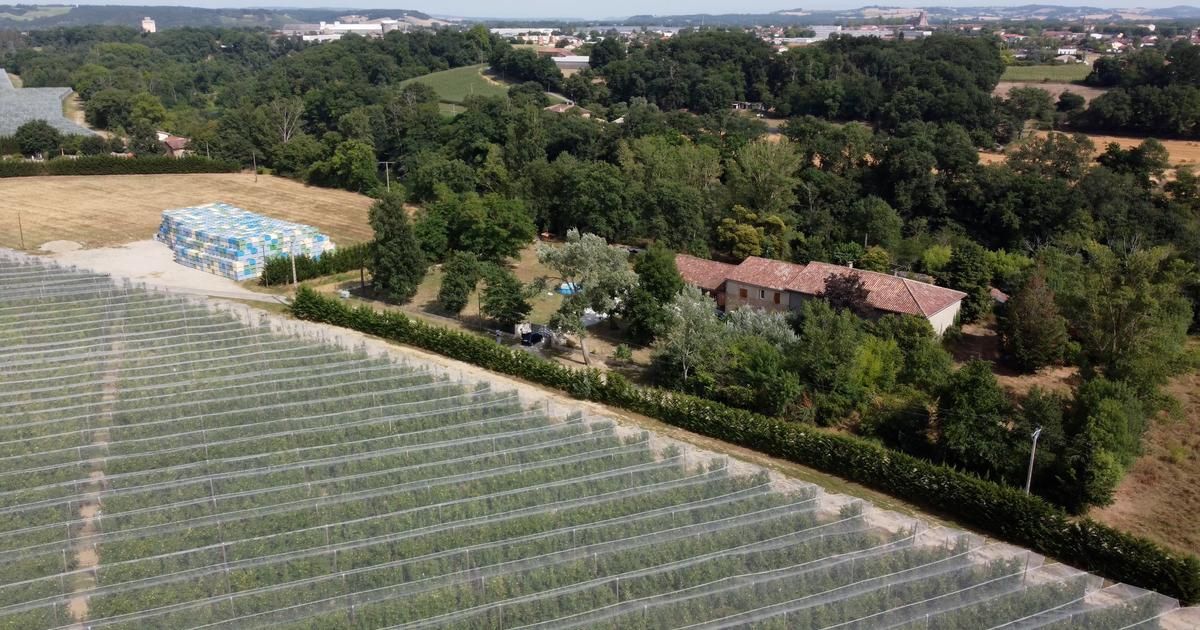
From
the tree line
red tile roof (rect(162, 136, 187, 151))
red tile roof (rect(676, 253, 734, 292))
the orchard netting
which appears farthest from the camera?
red tile roof (rect(162, 136, 187, 151))

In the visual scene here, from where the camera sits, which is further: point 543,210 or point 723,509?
point 543,210

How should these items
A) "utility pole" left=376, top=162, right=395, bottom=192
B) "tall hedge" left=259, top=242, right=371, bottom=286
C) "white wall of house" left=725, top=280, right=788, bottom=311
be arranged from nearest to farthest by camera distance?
"white wall of house" left=725, top=280, right=788, bottom=311, "tall hedge" left=259, top=242, right=371, bottom=286, "utility pole" left=376, top=162, right=395, bottom=192

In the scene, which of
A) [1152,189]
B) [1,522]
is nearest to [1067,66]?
[1152,189]

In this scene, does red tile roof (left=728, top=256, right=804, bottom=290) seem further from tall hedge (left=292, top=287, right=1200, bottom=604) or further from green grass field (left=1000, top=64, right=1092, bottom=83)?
green grass field (left=1000, top=64, right=1092, bottom=83)

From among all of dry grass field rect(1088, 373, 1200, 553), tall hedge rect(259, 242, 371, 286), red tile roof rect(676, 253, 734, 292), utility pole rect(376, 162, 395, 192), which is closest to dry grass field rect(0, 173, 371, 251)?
utility pole rect(376, 162, 395, 192)

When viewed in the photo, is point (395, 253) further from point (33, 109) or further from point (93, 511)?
point (33, 109)

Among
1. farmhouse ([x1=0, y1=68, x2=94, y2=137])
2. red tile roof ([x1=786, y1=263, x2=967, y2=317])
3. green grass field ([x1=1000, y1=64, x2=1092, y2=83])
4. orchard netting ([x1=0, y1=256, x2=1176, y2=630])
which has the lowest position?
orchard netting ([x1=0, y1=256, x2=1176, y2=630])

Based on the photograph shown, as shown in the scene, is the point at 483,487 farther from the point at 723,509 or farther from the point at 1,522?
the point at 1,522
